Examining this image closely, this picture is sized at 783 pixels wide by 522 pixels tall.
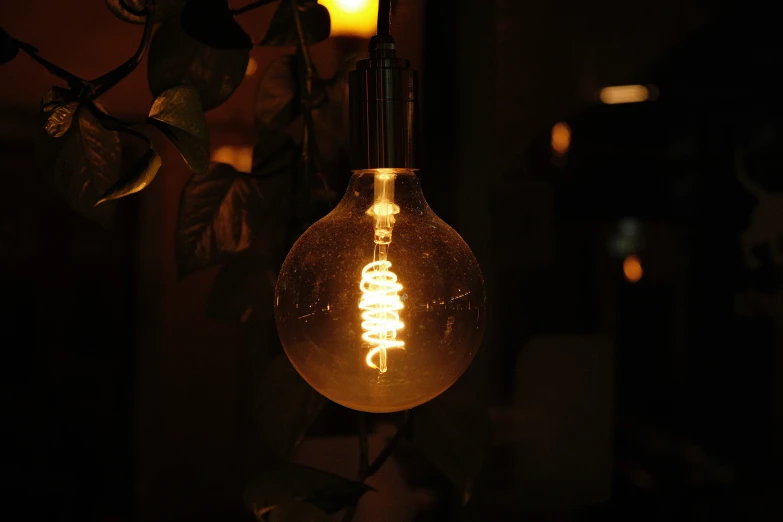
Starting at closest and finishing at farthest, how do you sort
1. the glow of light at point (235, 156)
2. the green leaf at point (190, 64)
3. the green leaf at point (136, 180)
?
the green leaf at point (136, 180) < the green leaf at point (190, 64) < the glow of light at point (235, 156)

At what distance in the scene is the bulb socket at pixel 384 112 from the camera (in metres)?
0.47

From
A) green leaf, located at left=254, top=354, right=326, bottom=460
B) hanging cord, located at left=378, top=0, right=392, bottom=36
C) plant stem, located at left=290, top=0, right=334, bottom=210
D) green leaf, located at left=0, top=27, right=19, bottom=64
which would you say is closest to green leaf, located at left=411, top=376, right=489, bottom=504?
green leaf, located at left=254, top=354, right=326, bottom=460

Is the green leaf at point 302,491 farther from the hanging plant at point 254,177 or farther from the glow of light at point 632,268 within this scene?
the glow of light at point 632,268

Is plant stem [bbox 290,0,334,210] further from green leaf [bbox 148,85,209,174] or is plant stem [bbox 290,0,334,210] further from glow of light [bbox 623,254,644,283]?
glow of light [bbox 623,254,644,283]

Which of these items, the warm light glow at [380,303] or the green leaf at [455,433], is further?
the green leaf at [455,433]

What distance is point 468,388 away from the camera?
2.00 ft

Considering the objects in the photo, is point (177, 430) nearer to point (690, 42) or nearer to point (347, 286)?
point (347, 286)

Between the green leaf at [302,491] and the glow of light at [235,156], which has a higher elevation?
the glow of light at [235,156]

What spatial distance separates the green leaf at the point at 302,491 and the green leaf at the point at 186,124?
0.91 ft

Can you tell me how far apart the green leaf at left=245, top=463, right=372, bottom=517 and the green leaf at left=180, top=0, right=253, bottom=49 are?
36 cm

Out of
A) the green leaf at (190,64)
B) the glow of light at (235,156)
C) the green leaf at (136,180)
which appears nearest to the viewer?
the green leaf at (136,180)

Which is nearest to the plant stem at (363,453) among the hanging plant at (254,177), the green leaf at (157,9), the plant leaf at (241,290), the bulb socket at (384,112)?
the hanging plant at (254,177)

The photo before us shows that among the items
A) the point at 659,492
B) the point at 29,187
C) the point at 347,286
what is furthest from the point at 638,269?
the point at 29,187

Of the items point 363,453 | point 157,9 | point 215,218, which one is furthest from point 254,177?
point 363,453
